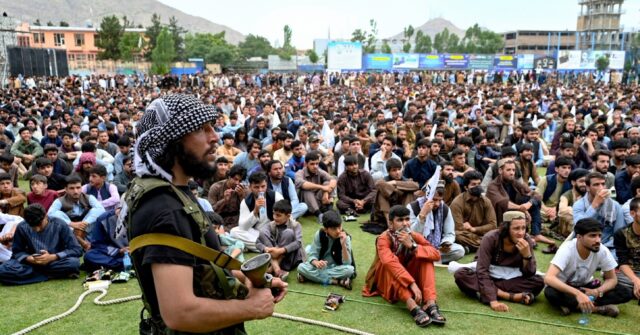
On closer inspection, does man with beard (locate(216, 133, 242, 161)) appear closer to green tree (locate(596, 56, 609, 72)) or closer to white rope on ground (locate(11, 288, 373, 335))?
white rope on ground (locate(11, 288, 373, 335))

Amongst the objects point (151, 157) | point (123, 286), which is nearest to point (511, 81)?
point (123, 286)

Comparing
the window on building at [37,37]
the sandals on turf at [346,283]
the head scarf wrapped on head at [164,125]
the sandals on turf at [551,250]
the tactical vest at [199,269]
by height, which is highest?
the window on building at [37,37]

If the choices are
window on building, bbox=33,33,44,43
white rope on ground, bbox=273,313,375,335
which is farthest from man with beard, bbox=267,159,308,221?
window on building, bbox=33,33,44,43

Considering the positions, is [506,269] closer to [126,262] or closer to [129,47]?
[126,262]

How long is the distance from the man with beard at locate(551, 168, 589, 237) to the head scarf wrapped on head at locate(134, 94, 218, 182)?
5442 millimetres

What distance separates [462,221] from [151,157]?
15.9 feet

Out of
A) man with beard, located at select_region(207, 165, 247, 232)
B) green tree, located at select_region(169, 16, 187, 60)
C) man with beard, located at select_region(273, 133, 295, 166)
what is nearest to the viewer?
man with beard, located at select_region(207, 165, 247, 232)

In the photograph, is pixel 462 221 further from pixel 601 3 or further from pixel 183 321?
pixel 601 3

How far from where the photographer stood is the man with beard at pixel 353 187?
7.50 m

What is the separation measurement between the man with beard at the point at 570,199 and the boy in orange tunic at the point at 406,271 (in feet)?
8.29

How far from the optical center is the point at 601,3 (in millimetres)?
65875

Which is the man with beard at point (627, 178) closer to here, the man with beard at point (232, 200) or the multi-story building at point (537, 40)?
the man with beard at point (232, 200)

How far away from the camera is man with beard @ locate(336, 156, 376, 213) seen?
7.50 meters

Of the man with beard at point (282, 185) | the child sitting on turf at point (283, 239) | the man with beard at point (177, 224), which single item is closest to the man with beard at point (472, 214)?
the child sitting on turf at point (283, 239)
